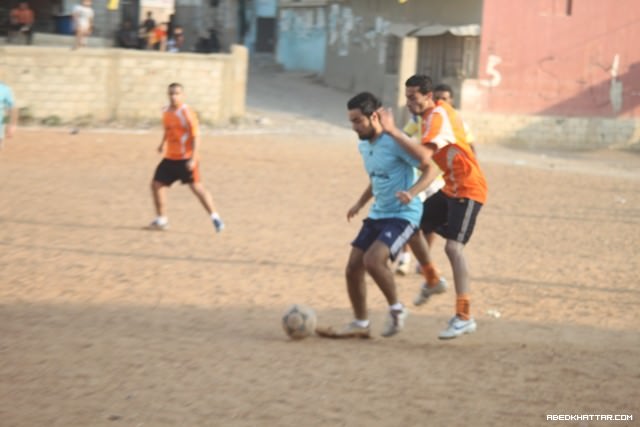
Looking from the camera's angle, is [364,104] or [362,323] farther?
[362,323]

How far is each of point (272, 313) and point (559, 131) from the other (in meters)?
20.9

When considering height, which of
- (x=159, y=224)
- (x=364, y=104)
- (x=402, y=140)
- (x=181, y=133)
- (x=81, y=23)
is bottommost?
(x=159, y=224)

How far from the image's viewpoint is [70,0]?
3400 centimetres

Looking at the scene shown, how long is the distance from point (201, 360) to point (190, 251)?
4785 millimetres

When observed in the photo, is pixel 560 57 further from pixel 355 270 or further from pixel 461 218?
pixel 355 270

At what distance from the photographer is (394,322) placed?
777 cm

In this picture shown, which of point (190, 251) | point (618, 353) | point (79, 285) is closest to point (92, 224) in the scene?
point (190, 251)

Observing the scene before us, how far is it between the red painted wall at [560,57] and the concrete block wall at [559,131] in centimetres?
34

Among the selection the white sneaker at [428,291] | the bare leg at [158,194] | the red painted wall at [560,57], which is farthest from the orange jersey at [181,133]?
the red painted wall at [560,57]

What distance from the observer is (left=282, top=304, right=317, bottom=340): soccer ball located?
7684 millimetres

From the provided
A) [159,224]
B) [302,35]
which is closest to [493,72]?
[302,35]

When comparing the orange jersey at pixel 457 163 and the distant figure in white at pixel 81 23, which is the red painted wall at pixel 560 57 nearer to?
the distant figure in white at pixel 81 23

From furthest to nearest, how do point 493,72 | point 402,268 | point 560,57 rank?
point 560,57 < point 493,72 < point 402,268

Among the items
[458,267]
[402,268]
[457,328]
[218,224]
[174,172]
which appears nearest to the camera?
[457,328]
